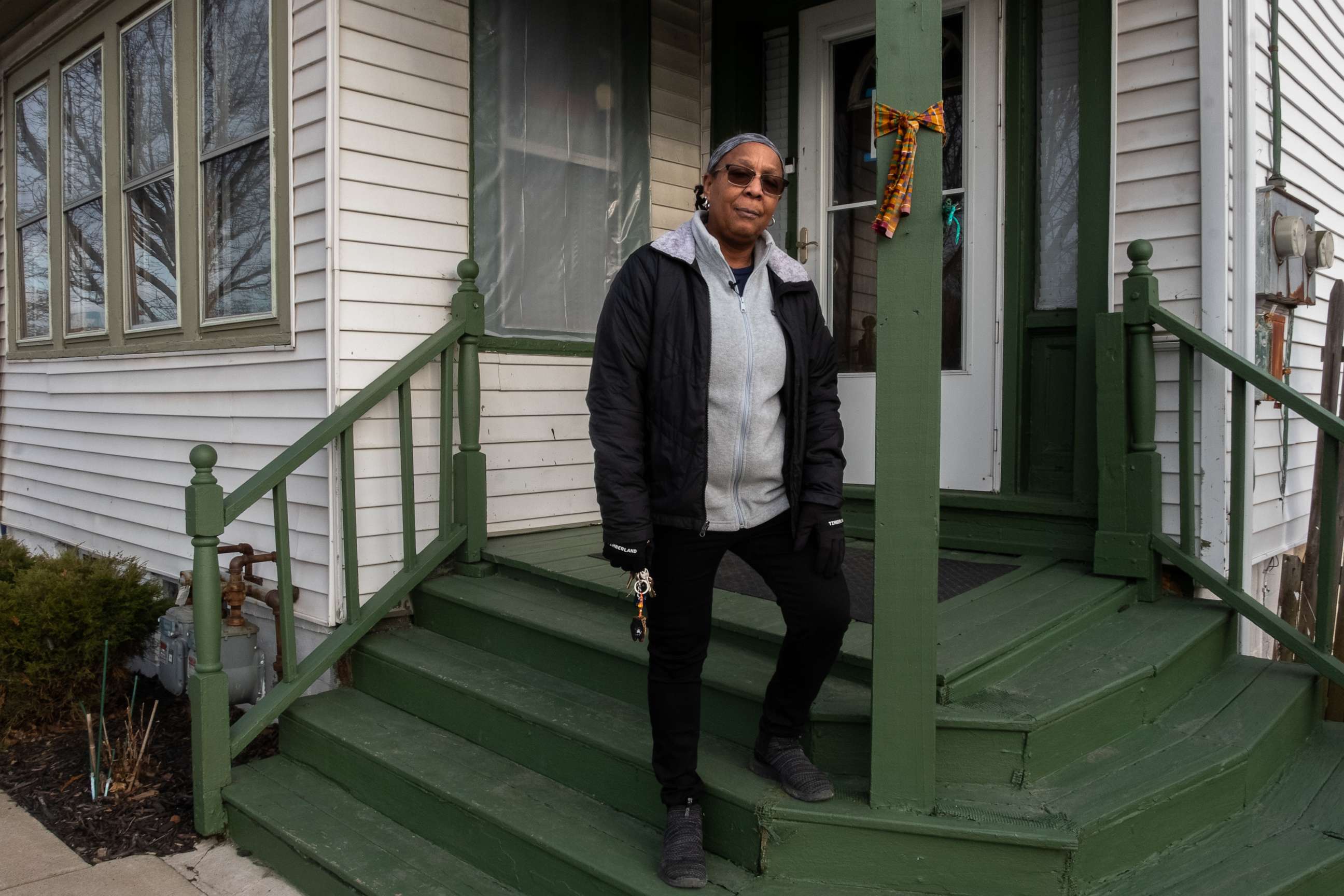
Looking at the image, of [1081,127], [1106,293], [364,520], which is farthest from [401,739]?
[1081,127]

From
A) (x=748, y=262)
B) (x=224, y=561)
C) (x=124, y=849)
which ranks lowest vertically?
(x=124, y=849)

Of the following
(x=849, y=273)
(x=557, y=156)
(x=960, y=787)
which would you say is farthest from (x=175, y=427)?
(x=960, y=787)

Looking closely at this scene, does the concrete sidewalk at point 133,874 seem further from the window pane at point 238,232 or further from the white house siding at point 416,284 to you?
the window pane at point 238,232

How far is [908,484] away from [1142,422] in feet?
5.06

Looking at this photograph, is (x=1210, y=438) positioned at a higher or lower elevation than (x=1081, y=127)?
lower

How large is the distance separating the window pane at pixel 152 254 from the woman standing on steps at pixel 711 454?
3.65 m

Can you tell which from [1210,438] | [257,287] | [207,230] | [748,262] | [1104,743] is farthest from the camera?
[207,230]

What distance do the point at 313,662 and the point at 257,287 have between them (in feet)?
5.84

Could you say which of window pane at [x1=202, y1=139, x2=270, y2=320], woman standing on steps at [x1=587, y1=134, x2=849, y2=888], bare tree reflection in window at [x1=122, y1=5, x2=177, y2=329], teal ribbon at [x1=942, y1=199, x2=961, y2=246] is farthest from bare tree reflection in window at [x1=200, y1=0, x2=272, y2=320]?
teal ribbon at [x1=942, y1=199, x2=961, y2=246]

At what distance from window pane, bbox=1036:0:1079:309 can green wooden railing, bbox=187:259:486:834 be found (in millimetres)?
2286

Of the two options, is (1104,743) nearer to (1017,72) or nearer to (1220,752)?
(1220,752)

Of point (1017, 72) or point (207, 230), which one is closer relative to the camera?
point (1017, 72)

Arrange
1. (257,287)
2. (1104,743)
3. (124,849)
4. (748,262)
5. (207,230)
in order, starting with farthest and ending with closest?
(207,230) → (257,287) → (124,849) → (1104,743) → (748,262)

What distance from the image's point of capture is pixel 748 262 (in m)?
2.65
